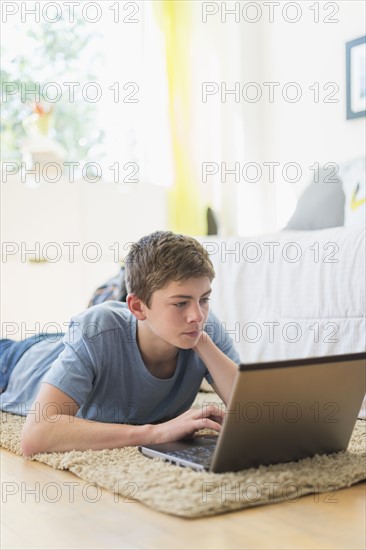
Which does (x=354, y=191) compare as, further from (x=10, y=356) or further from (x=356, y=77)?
(x=10, y=356)

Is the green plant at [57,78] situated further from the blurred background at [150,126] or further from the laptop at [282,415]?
the laptop at [282,415]

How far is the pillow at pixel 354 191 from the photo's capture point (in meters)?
2.94

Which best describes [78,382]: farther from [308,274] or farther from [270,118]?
[270,118]

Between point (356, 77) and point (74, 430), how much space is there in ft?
8.95

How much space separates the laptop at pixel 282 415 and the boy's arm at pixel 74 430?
0.16 ft

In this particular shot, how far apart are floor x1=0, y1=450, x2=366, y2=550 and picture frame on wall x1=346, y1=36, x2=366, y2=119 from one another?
268cm

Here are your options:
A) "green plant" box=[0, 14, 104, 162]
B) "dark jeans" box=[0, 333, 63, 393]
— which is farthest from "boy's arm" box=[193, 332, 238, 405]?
"green plant" box=[0, 14, 104, 162]

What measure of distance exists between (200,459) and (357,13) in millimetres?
2943

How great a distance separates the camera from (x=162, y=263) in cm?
165

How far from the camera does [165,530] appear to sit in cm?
114

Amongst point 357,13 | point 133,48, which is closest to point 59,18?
point 133,48

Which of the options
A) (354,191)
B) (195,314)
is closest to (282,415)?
(195,314)

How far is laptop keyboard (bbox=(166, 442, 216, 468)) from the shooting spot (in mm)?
1418

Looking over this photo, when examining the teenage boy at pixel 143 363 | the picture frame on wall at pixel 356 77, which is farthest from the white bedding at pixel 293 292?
the picture frame on wall at pixel 356 77
